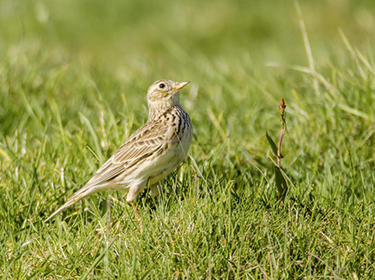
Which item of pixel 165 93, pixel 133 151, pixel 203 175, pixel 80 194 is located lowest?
pixel 203 175

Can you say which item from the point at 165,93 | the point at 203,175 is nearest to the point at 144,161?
the point at 203,175

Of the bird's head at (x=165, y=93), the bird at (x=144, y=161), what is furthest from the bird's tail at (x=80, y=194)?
the bird's head at (x=165, y=93)

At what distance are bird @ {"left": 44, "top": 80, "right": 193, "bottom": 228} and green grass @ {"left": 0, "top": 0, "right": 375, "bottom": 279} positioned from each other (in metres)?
0.14

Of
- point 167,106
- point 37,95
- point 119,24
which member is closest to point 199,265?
point 167,106

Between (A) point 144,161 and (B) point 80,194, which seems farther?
(A) point 144,161

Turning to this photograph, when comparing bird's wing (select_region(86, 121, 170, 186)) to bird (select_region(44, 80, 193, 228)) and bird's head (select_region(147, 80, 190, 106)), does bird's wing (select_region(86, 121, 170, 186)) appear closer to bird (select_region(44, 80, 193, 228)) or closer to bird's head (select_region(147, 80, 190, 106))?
bird (select_region(44, 80, 193, 228))

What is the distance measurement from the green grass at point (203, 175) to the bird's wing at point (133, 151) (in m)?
0.22

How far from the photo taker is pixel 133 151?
446cm

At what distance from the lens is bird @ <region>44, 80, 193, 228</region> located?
432cm

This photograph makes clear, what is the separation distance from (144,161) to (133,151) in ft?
0.38

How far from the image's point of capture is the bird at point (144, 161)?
4.32 metres

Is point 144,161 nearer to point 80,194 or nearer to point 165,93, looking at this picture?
point 80,194

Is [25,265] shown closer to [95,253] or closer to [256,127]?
[95,253]

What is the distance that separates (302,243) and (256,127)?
245 cm
